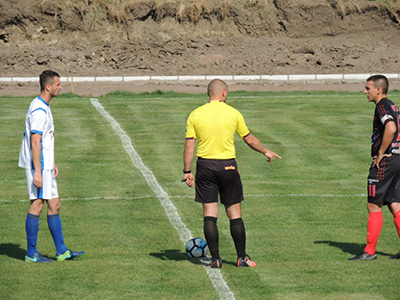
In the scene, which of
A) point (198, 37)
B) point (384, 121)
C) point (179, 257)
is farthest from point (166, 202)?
point (198, 37)

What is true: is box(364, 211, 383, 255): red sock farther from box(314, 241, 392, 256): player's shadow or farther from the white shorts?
the white shorts

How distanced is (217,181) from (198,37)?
48.2 metres

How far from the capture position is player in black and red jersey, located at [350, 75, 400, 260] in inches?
312

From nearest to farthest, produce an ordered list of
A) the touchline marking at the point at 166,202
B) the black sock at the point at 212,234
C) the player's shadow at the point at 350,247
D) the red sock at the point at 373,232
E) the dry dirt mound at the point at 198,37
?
the touchline marking at the point at 166,202 → the black sock at the point at 212,234 → the red sock at the point at 373,232 → the player's shadow at the point at 350,247 → the dry dirt mound at the point at 198,37

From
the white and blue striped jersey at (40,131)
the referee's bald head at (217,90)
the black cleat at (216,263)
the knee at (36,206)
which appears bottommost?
the black cleat at (216,263)

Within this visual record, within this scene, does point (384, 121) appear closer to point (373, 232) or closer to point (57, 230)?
point (373, 232)

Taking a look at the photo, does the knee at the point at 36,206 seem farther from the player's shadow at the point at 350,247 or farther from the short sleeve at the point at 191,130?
the player's shadow at the point at 350,247

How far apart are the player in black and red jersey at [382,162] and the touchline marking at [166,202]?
183 cm

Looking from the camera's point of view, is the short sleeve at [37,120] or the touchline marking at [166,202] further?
the short sleeve at [37,120]

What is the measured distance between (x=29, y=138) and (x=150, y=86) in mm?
33235

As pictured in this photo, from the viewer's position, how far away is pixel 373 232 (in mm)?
8141

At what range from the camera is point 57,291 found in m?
6.95

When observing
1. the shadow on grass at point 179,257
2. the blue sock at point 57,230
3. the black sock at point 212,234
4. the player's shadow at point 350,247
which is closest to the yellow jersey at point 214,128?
the black sock at point 212,234

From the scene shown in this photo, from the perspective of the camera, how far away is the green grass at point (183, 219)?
714 centimetres
